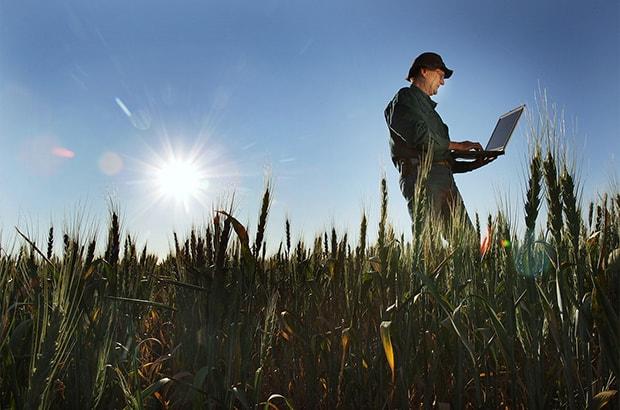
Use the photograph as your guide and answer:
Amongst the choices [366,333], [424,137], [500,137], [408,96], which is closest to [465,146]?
[500,137]

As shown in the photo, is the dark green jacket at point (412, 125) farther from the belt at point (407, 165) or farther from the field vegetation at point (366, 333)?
the field vegetation at point (366, 333)

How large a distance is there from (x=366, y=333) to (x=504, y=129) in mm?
2964

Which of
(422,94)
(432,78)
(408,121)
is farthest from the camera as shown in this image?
(432,78)

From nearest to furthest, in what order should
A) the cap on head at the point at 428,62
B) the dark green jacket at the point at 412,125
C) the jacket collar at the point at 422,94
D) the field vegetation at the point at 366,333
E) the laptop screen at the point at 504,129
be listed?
the field vegetation at the point at 366,333 < the laptop screen at the point at 504,129 < the dark green jacket at the point at 412,125 < the jacket collar at the point at 422,94 < the cap on head at the point at 428,62

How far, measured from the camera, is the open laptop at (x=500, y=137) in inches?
148

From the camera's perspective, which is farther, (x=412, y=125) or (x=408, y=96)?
(x=408, y=96)

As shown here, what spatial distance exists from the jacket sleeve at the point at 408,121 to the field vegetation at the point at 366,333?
2094 millimetres

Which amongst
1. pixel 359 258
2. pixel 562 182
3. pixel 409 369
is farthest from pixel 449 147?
pixel 409 369

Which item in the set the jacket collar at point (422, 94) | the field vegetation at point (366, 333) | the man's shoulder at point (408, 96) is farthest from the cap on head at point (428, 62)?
the field vegetation at point (366, 333)

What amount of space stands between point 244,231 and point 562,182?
921 millimetres

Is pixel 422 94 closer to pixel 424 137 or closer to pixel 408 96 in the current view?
pixel 408 96

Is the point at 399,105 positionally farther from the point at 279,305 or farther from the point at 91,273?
the point at 91,273

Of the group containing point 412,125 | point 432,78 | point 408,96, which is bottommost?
point 412,125

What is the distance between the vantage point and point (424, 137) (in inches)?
150
